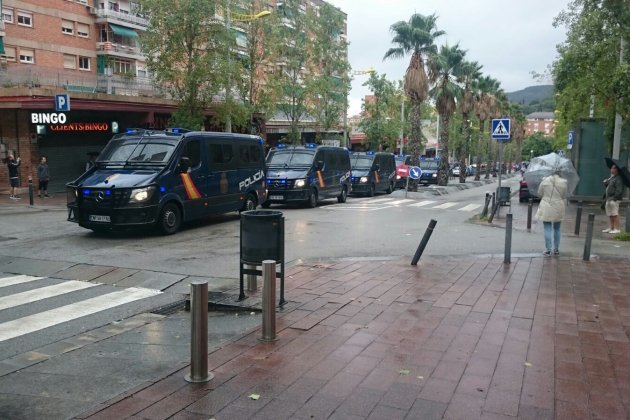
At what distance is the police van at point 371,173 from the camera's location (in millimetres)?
27250

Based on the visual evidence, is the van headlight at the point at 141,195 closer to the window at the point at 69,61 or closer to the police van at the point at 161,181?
the police van at the point at 161,181

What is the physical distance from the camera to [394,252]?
10531 mm

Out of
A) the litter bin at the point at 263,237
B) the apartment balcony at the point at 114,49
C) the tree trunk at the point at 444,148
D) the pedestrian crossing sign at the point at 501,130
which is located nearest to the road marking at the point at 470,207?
the pedestrian crossing sign at the point at 501,130

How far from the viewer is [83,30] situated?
124 ft

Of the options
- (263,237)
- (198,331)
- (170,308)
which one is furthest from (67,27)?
(198,331)

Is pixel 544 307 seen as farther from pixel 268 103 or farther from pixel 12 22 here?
pixel 12 22

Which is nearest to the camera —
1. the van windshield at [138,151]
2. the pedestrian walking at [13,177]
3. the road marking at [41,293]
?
the road marking at [41,293]

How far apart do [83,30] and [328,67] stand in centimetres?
1642

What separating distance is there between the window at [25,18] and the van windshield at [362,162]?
20.9m

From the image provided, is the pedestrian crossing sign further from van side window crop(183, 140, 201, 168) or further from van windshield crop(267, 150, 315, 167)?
van side window crop(183, 140, 201, 168)

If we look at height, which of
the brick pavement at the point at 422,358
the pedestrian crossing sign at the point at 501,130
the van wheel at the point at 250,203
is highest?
the pedestrian crossing sign at the point at 501,130

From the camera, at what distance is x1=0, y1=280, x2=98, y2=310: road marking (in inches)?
270

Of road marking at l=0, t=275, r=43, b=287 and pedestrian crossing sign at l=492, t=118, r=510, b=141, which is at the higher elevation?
pedestrian crossing sign at l=492, t=118, r=510, b=141

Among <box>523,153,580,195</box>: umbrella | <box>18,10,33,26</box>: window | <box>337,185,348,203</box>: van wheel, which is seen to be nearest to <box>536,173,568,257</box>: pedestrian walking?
<box>523,153,580,195</box>: umbrella
